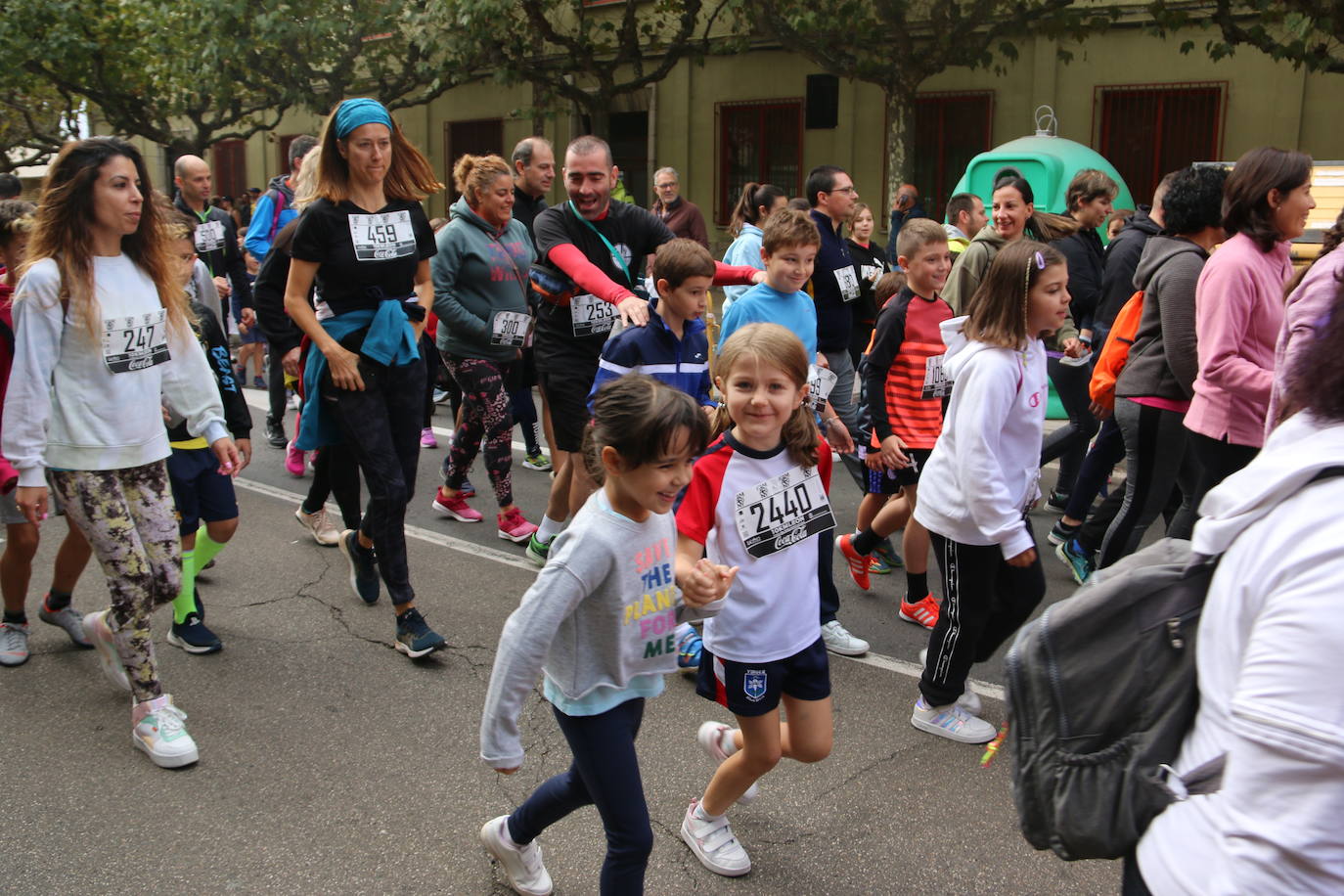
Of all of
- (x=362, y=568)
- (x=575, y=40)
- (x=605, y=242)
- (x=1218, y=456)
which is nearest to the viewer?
(x=1218, y=456)

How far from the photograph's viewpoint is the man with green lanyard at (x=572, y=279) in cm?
534

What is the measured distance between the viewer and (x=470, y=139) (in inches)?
930

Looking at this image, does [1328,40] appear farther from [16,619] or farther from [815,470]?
[16,619]

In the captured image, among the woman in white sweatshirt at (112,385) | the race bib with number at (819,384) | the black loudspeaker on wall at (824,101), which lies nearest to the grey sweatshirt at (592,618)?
the woman in white sweatshirt at (112,385)

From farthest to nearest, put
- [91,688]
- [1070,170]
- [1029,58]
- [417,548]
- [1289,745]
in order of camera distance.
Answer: [1029,58], [1070,170], [417,548], [91,688], [1289,745]

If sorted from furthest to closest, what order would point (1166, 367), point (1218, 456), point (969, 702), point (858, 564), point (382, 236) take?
point (858, 564) < point (1166, 367) < point (382, 236) < point (1218, 456) < point (969, 702)

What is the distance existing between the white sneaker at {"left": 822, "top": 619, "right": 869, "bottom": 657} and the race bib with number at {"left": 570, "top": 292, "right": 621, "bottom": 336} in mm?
1715

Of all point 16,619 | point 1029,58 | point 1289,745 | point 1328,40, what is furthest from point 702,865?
point 1029,58

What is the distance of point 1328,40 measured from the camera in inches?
517

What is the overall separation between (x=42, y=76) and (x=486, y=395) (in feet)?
65.2

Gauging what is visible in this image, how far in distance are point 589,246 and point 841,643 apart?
2096 millimetres

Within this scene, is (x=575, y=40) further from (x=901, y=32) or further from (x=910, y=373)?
(x=910, y=373)

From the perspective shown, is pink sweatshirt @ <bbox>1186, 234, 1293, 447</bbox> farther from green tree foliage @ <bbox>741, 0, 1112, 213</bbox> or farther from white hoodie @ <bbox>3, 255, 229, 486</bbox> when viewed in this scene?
green tree foliage @ <bbox>741, 0, 1112, 213</bbox>

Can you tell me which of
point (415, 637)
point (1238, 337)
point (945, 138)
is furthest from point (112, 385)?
point (945, 138)
